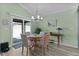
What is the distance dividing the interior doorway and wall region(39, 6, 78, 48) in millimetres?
382

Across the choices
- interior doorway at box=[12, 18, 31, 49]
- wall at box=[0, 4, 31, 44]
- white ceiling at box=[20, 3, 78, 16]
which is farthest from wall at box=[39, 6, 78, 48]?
wall at box=[0, 4, 31, 44]

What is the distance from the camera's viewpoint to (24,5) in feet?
8.87

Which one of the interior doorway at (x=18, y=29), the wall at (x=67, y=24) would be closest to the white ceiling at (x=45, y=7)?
the wall at (x=67, y=24)

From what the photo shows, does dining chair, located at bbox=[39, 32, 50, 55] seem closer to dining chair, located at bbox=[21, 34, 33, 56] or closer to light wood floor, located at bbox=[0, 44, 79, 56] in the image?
light wood floor, located at bbox=[0, 44, 79, 56]

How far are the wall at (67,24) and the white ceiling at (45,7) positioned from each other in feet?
0.31

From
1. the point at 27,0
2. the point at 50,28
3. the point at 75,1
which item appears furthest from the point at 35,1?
the point at 75,1

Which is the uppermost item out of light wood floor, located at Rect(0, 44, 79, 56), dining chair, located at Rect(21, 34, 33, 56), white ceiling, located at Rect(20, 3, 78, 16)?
white ceiling, located at Rect(20, 3, 78, 16)

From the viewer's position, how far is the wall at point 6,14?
266cm

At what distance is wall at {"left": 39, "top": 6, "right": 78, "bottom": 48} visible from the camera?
2.66m

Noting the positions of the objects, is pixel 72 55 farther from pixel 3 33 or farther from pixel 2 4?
pixel 2 4

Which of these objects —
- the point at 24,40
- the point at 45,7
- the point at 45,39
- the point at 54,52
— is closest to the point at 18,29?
the point at 24,40

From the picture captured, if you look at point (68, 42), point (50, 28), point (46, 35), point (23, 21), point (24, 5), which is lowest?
point (68, 42)

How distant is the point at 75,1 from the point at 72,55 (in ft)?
4.10

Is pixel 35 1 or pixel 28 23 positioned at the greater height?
pixel 35 1
